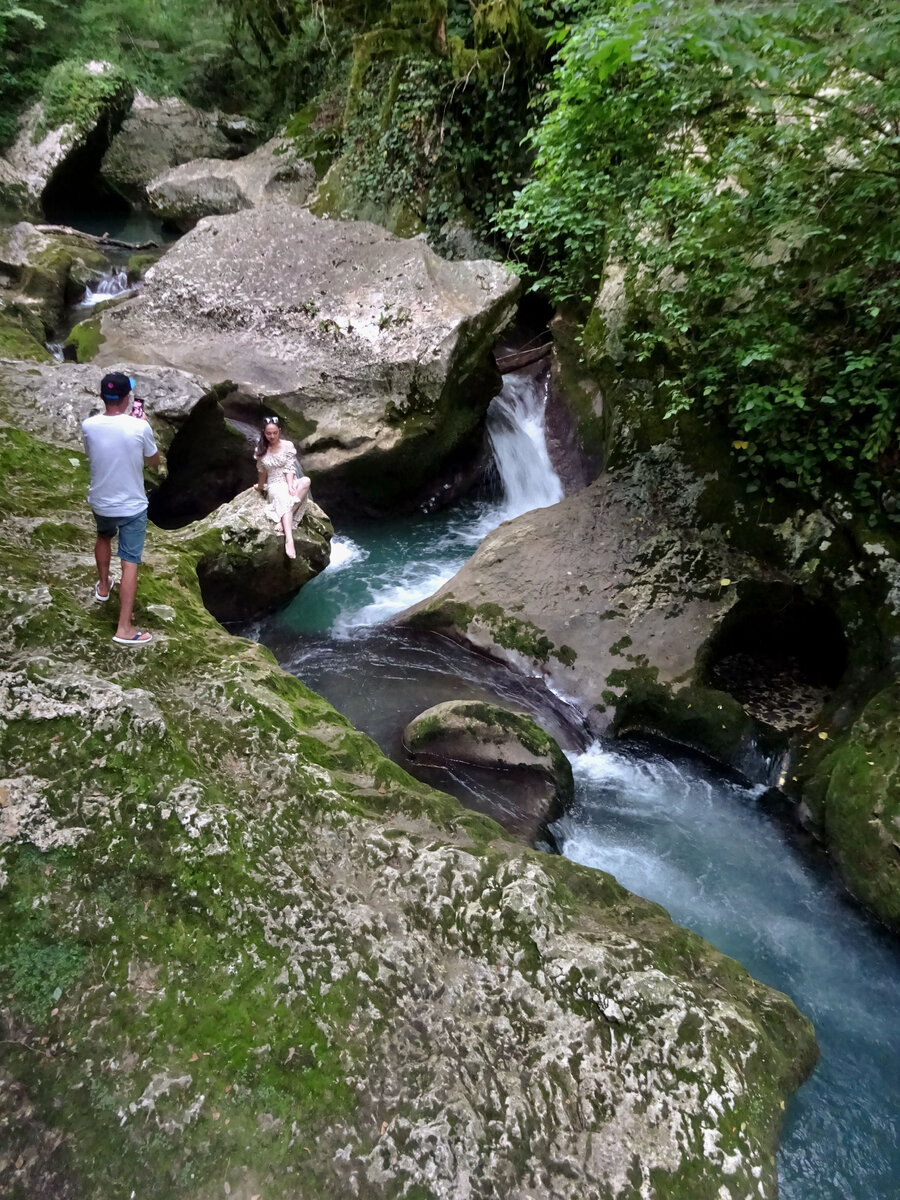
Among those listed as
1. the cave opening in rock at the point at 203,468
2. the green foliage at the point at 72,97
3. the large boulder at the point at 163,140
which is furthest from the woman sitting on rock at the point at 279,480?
the large boulder at the point at 163,140

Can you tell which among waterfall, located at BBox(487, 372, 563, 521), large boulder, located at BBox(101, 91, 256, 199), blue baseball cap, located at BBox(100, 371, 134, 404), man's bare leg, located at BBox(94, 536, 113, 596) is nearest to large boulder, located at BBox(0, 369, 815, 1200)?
man's bare leg, located at BBox(94, 536, 113, 596)

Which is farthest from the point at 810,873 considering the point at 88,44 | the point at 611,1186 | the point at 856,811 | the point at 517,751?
the point at 88,44

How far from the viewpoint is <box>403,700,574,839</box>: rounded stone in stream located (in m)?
5.47

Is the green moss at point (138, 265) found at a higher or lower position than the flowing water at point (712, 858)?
higher

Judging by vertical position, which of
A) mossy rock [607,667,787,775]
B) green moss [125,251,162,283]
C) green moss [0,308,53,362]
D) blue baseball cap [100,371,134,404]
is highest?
green moss [125,251,162,283]

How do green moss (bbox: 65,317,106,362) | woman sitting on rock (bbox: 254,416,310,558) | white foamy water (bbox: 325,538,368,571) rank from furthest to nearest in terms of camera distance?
white foamy water (bbox: 325,538,368,571), green moss (bbox: 65,317,106,362), woman sitting on rock (bbox: 254,416,310,558)

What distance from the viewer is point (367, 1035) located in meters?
2.85

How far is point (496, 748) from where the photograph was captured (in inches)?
217

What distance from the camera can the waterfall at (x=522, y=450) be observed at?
10.1m

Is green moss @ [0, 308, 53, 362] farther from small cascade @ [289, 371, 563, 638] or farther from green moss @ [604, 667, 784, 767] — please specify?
green moss @ [604, 667, 784, 767]

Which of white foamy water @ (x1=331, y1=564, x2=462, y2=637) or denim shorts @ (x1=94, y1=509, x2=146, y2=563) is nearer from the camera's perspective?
denim shorts @ (x1=94, y1=509, x2=146, y2=563)

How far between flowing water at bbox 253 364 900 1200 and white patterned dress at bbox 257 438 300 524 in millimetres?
1371

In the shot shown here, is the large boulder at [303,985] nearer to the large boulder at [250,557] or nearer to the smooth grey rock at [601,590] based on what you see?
the large boulder at [250,557]

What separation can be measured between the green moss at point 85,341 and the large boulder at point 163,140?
494 inches
